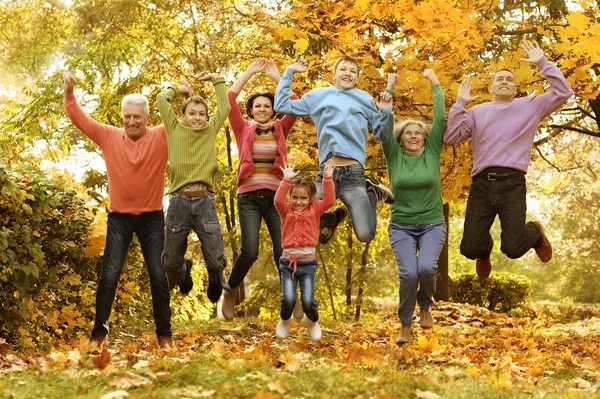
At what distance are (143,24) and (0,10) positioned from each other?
22.5 ft

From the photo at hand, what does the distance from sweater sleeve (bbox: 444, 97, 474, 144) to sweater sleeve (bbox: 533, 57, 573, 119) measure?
24.5 inches

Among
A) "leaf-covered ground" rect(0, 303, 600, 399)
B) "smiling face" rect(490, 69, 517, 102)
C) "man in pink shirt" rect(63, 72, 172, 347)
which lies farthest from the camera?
"smiling face" rect(490, 69, 517, 102)

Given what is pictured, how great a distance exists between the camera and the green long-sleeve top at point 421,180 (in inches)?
247

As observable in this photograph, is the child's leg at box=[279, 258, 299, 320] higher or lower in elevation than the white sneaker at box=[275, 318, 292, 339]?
higher

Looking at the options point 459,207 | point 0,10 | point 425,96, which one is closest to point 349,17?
point 425,96

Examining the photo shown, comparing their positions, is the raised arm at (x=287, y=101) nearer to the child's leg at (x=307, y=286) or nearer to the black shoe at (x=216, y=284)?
Answer: the child's leg at (x=307, y=286)

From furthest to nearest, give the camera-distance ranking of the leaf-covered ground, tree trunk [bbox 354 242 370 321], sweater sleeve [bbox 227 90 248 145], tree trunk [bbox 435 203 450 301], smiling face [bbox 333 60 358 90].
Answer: tree trunk [bbox 354 242 370 321]
tree trunk [bbox 435 203 450 301]
sweater sleeve [bbox 227 90 248 145]
smiling face [bbox 333 60 358 90]
the leaf-covered ground

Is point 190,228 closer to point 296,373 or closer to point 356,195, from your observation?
point 356,195

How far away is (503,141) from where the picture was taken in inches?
248

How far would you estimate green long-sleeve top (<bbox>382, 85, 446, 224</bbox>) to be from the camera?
627cm

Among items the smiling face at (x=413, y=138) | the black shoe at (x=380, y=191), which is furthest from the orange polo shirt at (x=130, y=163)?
the smiling face at (x=413, y=138)

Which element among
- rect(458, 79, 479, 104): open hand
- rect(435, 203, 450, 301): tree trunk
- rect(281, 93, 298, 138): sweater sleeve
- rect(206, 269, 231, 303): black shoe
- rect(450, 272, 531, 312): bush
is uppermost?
rect(458, 79, 479, 104): open hand

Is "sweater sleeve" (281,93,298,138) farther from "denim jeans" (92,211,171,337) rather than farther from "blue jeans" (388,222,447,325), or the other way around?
"denim jeans" (92,211,171,337)

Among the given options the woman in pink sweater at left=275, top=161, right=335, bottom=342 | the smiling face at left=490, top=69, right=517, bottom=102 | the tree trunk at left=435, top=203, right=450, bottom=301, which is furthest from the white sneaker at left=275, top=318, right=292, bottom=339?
the tree trunk at left=435, top=203, right=450, bottom=301
